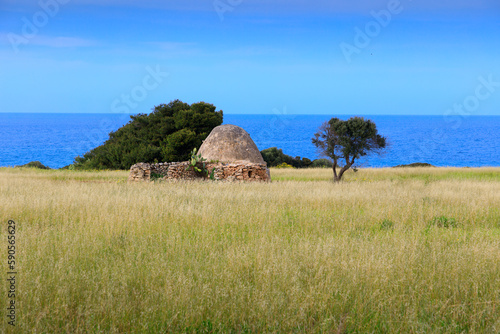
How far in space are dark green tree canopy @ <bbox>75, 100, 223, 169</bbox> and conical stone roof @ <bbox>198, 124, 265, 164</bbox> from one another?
1169 centimetres

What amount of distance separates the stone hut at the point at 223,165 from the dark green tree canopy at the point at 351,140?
514 cm

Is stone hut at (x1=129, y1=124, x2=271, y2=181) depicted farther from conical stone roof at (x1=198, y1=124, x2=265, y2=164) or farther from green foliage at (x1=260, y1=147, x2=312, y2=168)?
green foliage at (x1=260, y1=147, x2=312, y2=168)

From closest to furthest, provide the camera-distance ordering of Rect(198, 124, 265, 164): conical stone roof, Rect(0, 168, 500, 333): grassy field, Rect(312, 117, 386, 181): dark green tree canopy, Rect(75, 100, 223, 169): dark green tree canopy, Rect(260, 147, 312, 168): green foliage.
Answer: Rect(0, 168, 500, 333): grassy field, Rect(198, 124, 265, 164): conical stone roof, Rect(312, 117, 386, 181): dark green tree canopy, Rect(75, 100, 223, 169): dark green tree canopy, Rect(260, 147, 312, 168): green foliage

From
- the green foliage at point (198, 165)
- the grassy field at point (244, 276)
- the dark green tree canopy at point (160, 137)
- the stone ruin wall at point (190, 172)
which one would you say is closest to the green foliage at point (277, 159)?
the dark green tree canopy at point (160, 137)

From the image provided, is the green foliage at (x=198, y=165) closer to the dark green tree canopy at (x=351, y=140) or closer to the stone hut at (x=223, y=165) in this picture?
the stone hut at (x=223, y=165)

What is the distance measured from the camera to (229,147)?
24.1 meters

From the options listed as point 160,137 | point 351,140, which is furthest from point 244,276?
point 160,137

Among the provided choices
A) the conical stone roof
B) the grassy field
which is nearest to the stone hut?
the conical stone roof

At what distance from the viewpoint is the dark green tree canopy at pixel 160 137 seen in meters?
36.2

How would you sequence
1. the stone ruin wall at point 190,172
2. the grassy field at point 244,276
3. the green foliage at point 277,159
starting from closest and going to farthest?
the grassy field at point 244,276 → the stone ruin wall at point 190,172 → the green foliage at point 277,159

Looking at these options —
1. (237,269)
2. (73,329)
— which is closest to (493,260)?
(237,269)

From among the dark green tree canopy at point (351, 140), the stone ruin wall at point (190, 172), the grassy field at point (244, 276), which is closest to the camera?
the grassy field at point (244, 276)

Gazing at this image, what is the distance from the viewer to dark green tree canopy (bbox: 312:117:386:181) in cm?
2602

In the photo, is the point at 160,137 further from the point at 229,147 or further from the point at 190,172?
the point at 190,172
